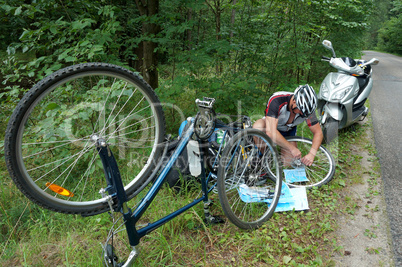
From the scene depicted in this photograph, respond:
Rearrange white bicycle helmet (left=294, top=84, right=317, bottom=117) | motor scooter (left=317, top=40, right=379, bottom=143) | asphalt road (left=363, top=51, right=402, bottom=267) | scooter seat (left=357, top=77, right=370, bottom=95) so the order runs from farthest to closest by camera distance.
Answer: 1. scooter seat (left=357, top=77, right=370, bottom=95)
2. motor scooter (left=317, top=40, right=379, bottom=143)
3. white bicycle helmet (left=294, top=84, right=317, bottom=117)
4. asphalt road (left=363, top=51, right=402, bottom=267)

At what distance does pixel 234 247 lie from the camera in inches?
78.2

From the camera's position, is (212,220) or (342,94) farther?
(342,94)

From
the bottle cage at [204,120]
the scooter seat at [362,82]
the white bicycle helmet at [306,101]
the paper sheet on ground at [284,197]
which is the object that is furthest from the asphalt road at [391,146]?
the bottle cage at [204,120]

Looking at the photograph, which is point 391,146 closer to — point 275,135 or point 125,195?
point 275,135

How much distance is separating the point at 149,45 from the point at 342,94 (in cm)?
322

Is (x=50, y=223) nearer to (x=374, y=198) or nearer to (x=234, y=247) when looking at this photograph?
(x=234, y=247)

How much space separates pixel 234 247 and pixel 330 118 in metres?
2.28

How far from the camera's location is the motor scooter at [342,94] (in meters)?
3.28

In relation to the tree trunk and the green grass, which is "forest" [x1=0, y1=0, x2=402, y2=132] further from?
the green grass

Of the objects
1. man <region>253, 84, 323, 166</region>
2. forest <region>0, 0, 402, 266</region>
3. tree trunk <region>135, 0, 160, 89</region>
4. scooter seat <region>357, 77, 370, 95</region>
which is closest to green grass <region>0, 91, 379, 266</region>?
forest <region>0, 0, 402, 266</region>

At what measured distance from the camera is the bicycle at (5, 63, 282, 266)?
1.24m

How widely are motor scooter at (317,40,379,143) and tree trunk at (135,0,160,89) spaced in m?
2.60

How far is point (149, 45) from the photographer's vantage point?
4430mm

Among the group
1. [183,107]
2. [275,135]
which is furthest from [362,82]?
[183,107]
